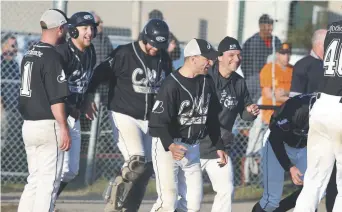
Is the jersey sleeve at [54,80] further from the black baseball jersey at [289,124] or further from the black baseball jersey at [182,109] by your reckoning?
the black baseball jersey at [289,124]

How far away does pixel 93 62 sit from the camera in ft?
29.1

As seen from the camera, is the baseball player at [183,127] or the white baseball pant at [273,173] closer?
the baseball player at [183,127]

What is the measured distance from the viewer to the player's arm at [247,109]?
848 cm

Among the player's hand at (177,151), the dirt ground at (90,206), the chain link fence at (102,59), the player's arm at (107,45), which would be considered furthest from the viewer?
the player's arm at (107,45)

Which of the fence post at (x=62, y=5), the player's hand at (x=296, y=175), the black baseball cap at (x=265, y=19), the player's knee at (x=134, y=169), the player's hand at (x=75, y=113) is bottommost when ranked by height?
the player's knee at (x=134, y=169)

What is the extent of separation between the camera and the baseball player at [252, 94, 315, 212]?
7945 mm

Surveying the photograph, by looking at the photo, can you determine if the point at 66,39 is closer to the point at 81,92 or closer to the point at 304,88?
the point at 81,92

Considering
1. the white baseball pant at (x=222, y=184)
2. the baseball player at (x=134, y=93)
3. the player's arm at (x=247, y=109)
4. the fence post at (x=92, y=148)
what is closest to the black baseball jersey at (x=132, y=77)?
the baseball player at (x=134, y=93)

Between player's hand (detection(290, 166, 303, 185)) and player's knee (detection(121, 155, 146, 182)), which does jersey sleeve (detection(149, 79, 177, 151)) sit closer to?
player's hand (detection(290, 166, 303, 185))

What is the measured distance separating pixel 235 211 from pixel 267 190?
1.51m

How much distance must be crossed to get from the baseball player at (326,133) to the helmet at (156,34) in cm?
194

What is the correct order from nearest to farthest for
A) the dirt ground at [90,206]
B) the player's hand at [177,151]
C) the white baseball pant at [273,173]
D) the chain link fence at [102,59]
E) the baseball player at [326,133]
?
the baseball player at [326,133] → the player's hand at [177,151] → the white baseball pant at [273,173] → the dirt ground at [90,206] → the chain link fence at [102,59]

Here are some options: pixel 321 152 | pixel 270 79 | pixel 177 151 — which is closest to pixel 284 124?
pixel 321 152

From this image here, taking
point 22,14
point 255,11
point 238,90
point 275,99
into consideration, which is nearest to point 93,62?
point 238,90
